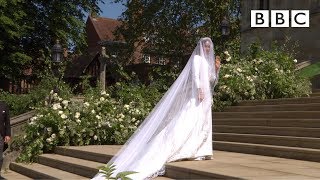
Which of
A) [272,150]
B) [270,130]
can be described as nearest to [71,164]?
[272,150]

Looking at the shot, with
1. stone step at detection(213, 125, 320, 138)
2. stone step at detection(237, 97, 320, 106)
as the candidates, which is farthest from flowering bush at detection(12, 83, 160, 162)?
stone step at detection(237, 97, 320, 106)

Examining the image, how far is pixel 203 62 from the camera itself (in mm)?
8648

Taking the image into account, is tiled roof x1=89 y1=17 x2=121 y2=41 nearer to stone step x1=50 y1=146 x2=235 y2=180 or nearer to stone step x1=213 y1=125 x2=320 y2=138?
stone step x1=50 y1=146 x2=235 y2=180

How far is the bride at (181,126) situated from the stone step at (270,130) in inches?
76.6

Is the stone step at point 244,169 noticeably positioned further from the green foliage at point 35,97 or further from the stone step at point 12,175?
the green foliage at point 35,97

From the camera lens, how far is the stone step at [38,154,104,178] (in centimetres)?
894

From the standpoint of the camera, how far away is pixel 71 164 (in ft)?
32.0

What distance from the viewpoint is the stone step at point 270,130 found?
9.21m

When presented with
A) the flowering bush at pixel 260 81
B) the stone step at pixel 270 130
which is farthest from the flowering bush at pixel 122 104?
the stone step at pixel 270 130

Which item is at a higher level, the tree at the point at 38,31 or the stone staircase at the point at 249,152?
the tree at the point at 38,31

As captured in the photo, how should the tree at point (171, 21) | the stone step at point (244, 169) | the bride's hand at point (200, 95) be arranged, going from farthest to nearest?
the tree at point (171, 21), the bride's hand at point (200, 95), the stone step at point (244, 169)

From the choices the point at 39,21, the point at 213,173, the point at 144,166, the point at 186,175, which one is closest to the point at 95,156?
the point at 144,166

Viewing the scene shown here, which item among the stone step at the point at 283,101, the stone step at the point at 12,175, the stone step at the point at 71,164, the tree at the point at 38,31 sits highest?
the tree at the point at 38,31

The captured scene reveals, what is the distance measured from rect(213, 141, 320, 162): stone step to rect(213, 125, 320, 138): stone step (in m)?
0.61
